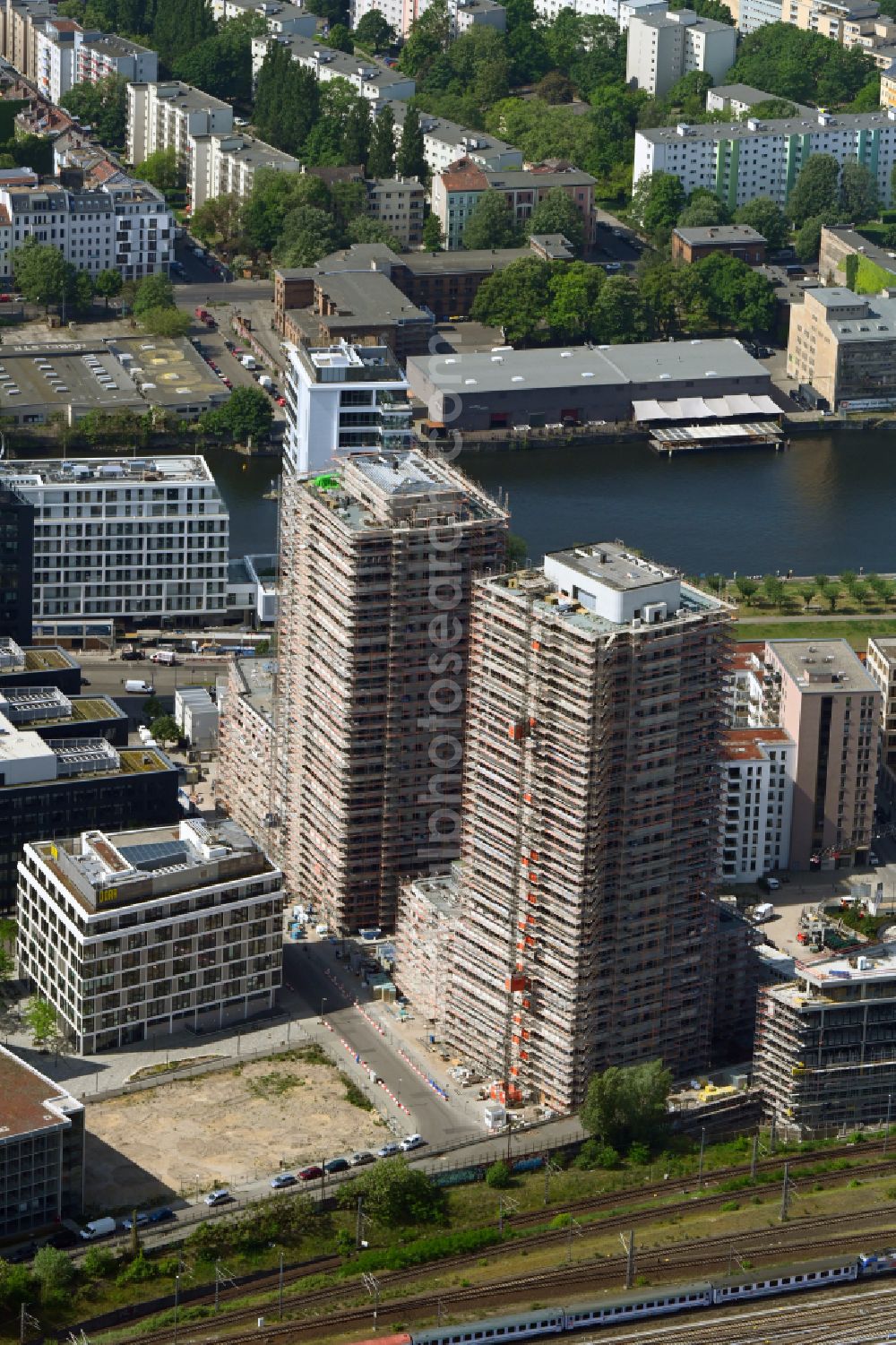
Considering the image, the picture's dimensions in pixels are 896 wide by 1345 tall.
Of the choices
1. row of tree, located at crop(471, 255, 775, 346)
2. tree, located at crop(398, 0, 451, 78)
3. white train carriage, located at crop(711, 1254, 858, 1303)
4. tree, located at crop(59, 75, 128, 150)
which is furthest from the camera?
tree, located at crop(398, 0, 451, 78)

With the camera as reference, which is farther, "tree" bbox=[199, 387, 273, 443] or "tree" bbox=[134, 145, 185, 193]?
"tree" bbox=[134, 145, 185, 193]

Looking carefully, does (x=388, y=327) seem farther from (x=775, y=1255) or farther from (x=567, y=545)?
(x=775, y=1255)

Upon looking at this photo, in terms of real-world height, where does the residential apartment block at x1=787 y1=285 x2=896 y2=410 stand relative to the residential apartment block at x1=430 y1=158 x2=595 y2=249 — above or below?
below

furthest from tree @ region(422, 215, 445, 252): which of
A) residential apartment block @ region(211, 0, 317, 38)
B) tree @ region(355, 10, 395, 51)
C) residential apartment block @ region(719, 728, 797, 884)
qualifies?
residential apartment block @ region(719, 728, 797, 884)

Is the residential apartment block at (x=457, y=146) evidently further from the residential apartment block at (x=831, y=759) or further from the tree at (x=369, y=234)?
the residential apartment block at (x=831, y=759)

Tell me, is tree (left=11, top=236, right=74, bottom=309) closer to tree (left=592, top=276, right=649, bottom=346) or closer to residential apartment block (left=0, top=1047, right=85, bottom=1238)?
tree (left=592, top=276, right=649, bottom=346)

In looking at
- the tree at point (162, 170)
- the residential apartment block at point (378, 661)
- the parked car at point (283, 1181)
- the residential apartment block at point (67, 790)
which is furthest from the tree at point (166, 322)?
the parked car at point (283, 1181)

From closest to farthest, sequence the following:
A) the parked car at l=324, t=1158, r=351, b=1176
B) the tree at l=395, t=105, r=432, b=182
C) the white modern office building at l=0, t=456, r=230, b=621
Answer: the parked car at l=324, t=1158, r=351, b=1176
the white modern office building at l=0, t=456, r=230, b=621
the tree at l=395, t=105, r=432, b=182
